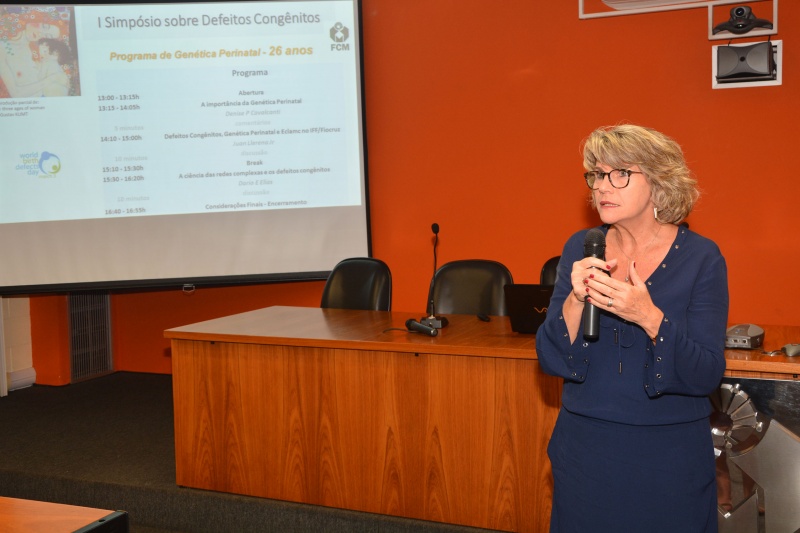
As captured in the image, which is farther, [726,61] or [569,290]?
[726,61]

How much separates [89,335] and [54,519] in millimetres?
4576

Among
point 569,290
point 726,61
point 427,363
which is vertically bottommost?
point 427,363

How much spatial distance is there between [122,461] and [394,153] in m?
2.52

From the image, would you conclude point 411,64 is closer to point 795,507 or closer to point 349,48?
point 349,48

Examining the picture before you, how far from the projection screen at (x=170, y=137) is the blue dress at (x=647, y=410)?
11.2ft

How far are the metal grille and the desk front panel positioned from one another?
2.63 m

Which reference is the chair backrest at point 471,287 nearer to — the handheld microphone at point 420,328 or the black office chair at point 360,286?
the black office chair at point 360,286

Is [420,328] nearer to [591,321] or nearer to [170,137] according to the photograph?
[591,321]

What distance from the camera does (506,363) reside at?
271 cm

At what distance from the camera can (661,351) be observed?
1534 millimetres

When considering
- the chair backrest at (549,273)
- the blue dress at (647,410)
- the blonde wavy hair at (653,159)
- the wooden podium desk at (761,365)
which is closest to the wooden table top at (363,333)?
the chair backrest at (549,273)

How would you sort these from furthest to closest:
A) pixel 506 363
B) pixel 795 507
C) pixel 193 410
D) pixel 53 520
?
1. pixel 193 410
2. pixel 506 363
3. pixel 795 507
4. pixel 53 520

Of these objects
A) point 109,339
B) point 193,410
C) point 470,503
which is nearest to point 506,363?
point 470,503

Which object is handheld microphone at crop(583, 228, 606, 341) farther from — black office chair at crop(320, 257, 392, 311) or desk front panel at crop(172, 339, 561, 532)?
black office chair at crop(320, 257, 392, 311)
